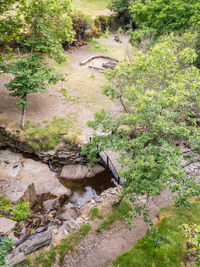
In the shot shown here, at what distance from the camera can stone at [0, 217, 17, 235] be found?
961 centimetres

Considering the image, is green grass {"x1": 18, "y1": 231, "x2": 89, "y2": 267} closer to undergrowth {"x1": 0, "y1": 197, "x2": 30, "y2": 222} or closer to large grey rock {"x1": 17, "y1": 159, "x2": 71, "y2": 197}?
undergrowth {"x1": 0, "y1": 197, "x2": 30, "y2": 222}

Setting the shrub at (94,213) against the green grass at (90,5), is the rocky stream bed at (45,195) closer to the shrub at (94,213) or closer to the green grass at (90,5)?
the shrub at (94,213)

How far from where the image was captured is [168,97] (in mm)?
7816

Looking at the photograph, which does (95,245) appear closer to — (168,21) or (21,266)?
(21,266)

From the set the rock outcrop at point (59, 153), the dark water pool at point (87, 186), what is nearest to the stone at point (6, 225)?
the dark water pool at point (87, 186)

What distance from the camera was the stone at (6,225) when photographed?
378 inches

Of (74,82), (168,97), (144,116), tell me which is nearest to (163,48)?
(168,97)

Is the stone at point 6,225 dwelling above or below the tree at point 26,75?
below

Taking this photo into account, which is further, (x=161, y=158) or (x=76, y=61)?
(x=76, y=61)

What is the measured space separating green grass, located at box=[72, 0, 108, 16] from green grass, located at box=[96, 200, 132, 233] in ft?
148

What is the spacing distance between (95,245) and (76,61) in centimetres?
2622

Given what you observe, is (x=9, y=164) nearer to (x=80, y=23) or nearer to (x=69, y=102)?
(x=69, y=102)

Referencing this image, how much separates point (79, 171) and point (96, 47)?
92.1ft

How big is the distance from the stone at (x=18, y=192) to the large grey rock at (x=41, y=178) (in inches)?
37.2
